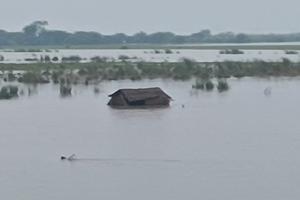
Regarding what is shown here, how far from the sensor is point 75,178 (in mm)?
23188

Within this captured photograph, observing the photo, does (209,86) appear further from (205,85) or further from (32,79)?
(32,79)

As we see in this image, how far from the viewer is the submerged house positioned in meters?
38.0

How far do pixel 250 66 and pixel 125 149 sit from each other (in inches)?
1314

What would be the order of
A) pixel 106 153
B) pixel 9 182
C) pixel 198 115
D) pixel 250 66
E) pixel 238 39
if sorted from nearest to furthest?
pixel 9 182
pixel 106 153
pixel 198 115
pixel 250 66
pixel 238 39

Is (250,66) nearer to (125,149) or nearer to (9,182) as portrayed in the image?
(125,149)

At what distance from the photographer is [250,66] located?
60000mm


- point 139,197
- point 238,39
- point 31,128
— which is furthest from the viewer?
point 238,39

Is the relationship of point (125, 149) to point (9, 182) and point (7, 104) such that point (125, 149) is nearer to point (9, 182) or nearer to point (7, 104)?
point (9, 182)

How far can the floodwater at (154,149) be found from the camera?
21.8 m

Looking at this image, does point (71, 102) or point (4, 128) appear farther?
point (71, 102)

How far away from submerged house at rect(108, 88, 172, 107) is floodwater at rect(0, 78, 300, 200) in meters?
0.50

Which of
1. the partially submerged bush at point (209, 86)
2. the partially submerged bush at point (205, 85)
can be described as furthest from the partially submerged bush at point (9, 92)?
the partially submerged bush at point (209, 86)

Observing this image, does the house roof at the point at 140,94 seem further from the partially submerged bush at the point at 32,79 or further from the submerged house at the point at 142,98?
the partially submerged bush at the point at 32,79

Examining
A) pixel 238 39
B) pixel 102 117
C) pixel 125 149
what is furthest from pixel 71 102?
pixel 238 39
